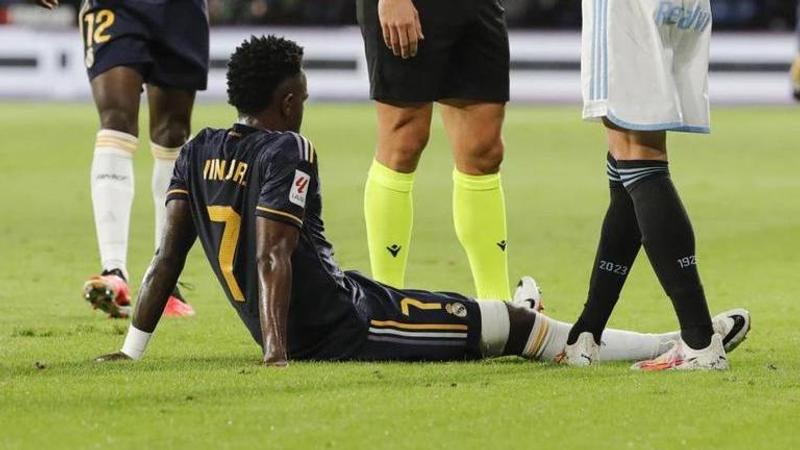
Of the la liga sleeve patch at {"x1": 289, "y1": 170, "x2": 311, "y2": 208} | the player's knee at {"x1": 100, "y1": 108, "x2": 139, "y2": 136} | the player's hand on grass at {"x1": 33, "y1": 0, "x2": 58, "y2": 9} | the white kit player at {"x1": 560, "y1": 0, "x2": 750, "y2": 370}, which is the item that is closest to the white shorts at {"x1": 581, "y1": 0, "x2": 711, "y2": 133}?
the white kit player at {"x1": 560, "y1": 0, "x2": 750, "y2": 370}

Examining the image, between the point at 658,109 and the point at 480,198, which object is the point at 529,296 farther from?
the point at 658,109

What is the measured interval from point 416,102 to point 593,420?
2.18m

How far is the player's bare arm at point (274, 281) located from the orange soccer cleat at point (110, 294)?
167 centimetres

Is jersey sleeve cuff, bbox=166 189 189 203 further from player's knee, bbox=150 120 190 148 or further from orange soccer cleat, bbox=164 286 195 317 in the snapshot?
player's knee, bbox=150 120 190 148

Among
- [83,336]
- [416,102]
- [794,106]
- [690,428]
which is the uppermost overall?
[416,102]

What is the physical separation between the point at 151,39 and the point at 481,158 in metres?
1.72

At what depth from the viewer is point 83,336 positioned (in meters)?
6.33

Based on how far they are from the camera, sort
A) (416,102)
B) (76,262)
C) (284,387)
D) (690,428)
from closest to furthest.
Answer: (690,428) → (284,387) → (416,102) → (76,262)

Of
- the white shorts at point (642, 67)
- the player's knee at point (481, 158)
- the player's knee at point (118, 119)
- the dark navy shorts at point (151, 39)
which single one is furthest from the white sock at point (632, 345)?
the dark navy shorts at point (151, 39)

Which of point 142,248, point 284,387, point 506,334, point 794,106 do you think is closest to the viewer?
point 284,387

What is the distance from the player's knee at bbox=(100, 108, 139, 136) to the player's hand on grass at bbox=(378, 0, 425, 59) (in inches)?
57.9

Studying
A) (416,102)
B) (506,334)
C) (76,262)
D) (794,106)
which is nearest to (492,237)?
(416,102)

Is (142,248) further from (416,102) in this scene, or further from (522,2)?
(522,2)

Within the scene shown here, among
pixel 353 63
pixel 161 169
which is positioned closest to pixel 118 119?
pixel 161 169
